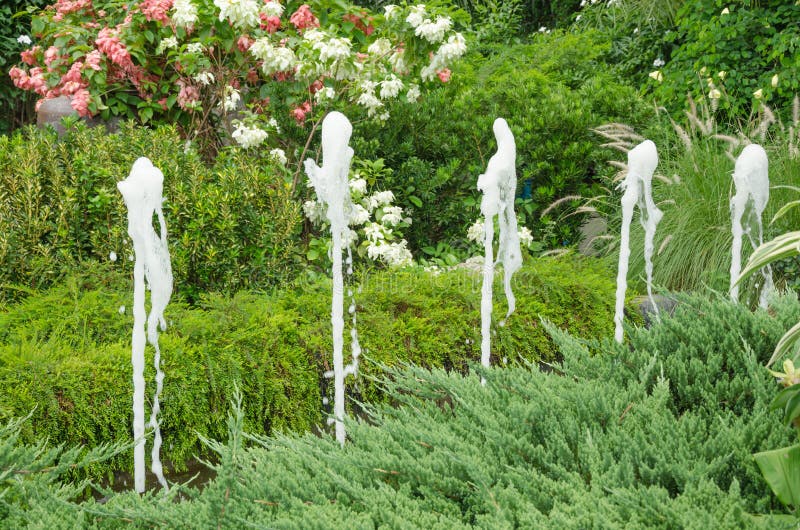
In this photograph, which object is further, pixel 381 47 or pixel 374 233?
pixel 381 47

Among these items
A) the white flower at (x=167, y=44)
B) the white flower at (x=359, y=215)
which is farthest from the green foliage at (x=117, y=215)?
the white flower at (x=167, y=44)

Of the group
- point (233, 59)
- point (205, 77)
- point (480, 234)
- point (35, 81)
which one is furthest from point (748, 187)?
point (35, 81)

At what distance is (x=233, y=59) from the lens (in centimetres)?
555

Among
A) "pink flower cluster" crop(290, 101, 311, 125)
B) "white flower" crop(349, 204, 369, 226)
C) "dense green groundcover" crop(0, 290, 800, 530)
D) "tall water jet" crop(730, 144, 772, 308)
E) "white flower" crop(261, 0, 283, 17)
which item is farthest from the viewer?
"pink flower cluster" crop(290, 101, 311, 125)

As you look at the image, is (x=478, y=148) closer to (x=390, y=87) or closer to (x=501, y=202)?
(x=390, y=87)

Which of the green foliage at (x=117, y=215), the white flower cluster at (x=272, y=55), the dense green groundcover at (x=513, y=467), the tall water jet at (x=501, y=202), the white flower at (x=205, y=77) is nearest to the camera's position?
the dense green groundcover at (x=513, y=467)

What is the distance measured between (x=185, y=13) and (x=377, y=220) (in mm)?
1751

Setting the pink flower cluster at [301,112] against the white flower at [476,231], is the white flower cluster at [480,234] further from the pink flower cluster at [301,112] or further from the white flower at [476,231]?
the pink flower cluster at [301,112]

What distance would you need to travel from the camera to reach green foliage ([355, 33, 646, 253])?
5434mm

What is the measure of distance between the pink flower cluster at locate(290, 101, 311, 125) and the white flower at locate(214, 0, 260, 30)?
2.32 feet

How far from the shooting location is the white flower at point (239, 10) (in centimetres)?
475

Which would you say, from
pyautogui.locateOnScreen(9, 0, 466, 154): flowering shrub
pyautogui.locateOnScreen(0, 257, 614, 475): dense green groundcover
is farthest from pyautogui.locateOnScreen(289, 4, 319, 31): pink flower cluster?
→ pyautogui.locateOnScreen(0, 257, 614, 475): dense green groundcover

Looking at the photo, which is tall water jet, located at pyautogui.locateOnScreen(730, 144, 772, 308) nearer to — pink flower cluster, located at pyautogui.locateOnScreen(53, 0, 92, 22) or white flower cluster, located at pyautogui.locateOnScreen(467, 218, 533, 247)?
white flower cluster, located at pyautogui.locateOnScreen(467, 218, 533, 247)

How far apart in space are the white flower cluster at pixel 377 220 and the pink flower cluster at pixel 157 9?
5.55ft
